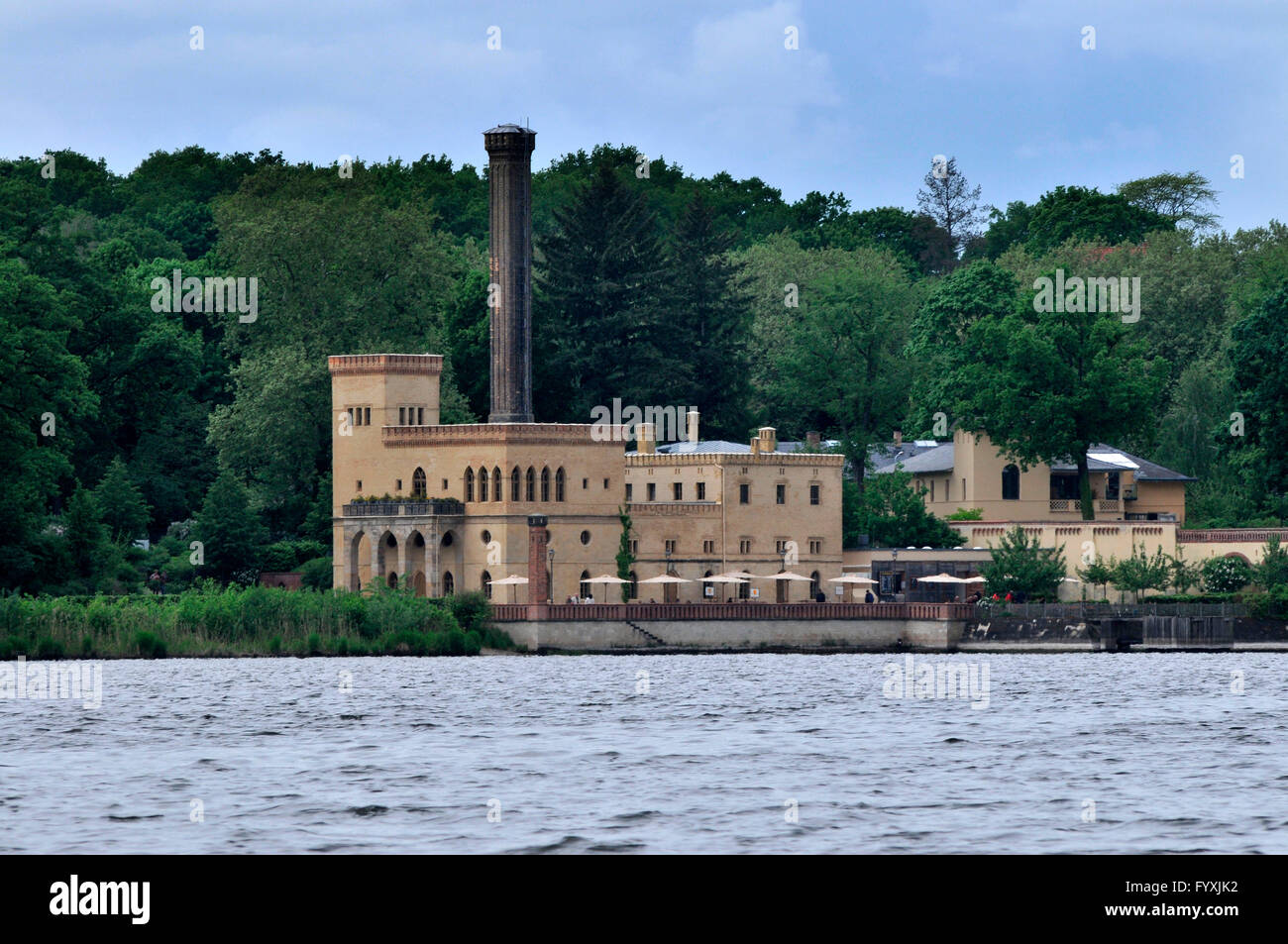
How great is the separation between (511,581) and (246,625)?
15.1 m

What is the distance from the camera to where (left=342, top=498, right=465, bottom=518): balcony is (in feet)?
305

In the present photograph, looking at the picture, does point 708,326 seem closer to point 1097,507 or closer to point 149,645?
point 1097,507

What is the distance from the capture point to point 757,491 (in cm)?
9719

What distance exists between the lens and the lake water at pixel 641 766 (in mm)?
32781

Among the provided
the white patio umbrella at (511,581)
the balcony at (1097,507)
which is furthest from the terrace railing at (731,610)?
the balcony at (1097,507)

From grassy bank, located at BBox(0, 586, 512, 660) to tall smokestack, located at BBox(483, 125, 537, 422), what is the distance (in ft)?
52.0

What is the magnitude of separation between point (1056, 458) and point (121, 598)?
1630 inches

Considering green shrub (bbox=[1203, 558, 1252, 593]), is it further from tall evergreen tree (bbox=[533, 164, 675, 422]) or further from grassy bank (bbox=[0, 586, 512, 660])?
tall evergreen tree (bbox=[533, 164, 675, 422])

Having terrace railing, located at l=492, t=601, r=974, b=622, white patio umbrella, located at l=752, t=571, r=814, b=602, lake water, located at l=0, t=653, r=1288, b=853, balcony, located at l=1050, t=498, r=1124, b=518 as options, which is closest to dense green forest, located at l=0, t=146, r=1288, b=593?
balcony, located at l=1050, t=498, r=1124, b=518

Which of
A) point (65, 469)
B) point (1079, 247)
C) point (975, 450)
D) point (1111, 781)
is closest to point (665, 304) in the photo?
point (975, 450)

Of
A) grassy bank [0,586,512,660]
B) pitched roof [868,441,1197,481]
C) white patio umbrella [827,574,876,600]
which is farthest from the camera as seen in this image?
pitched roof [868,441,1197,481]

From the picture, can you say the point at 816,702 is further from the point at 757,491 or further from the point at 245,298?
the point at 245,298

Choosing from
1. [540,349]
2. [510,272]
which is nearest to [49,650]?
[510,272]

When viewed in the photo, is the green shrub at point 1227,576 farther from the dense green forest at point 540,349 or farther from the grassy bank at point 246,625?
the grassy bank at point 246,625
